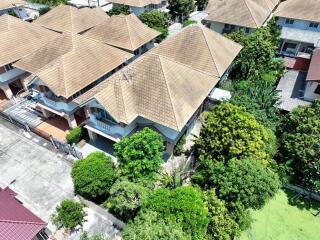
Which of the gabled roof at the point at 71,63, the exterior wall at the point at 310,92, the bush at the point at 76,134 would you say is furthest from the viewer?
the exterior wall at the point at 310,92

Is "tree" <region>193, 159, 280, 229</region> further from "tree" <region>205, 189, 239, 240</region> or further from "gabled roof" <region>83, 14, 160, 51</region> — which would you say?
"gabled roof" <region>83, 14, 160, 51</region>

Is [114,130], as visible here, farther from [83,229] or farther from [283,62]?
[283,62]

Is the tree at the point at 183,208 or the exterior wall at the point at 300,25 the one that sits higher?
the exterior wall at the point at 300,25

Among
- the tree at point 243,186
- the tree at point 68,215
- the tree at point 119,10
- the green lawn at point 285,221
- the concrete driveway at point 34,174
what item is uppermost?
the tree at point 119,10

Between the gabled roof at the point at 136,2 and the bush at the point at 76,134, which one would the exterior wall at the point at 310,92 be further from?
the gabled roof at the point at 136,2

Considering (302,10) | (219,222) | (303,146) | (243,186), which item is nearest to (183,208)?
(219,222)

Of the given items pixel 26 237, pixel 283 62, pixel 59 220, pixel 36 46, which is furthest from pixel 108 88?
pixel 283 62

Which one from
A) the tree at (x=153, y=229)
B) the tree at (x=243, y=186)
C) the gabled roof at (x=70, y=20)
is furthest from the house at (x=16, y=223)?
the gabled roof at (x=70, y=20)
